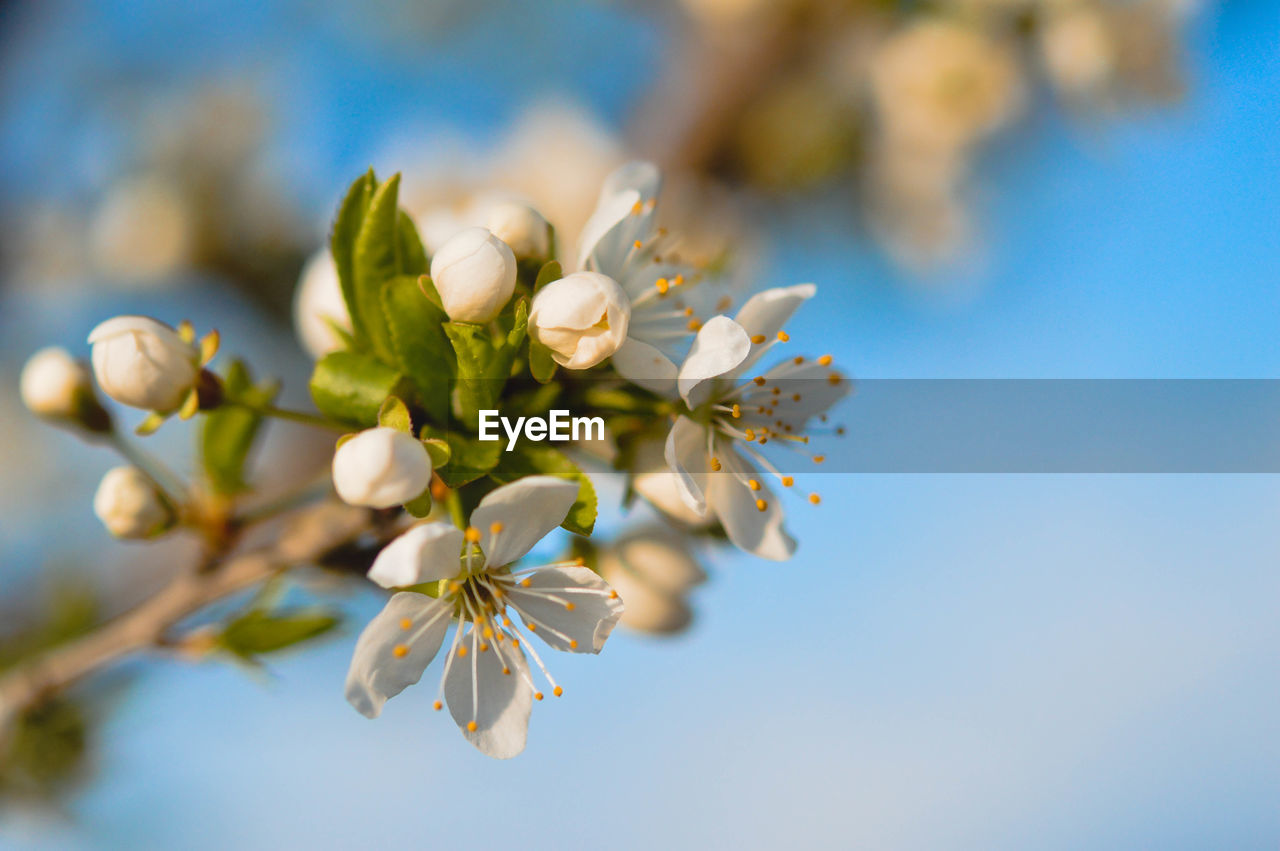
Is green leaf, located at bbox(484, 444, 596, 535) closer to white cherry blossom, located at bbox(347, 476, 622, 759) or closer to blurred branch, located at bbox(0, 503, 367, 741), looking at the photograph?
white cherry blossom, located at bbox(347, 476, 622, 759)

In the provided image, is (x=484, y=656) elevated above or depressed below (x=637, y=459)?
below

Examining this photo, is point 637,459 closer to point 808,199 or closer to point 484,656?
point 484,656

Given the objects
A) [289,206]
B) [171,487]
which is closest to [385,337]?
[171,487]

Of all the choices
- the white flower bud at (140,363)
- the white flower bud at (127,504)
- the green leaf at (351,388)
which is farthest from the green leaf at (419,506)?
the white flower bud at (127,504)

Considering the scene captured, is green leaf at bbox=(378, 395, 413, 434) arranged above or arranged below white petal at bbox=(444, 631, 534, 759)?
above

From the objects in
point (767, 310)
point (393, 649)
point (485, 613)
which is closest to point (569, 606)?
point (485, 613)

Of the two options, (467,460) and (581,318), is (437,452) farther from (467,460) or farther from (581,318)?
(581,318)

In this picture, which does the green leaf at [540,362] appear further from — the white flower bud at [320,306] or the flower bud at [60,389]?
the flower bud at [60,389]

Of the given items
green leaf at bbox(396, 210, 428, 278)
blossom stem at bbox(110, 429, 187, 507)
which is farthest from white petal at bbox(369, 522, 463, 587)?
blossom stem at bbox(110, 429, 187, 507)
